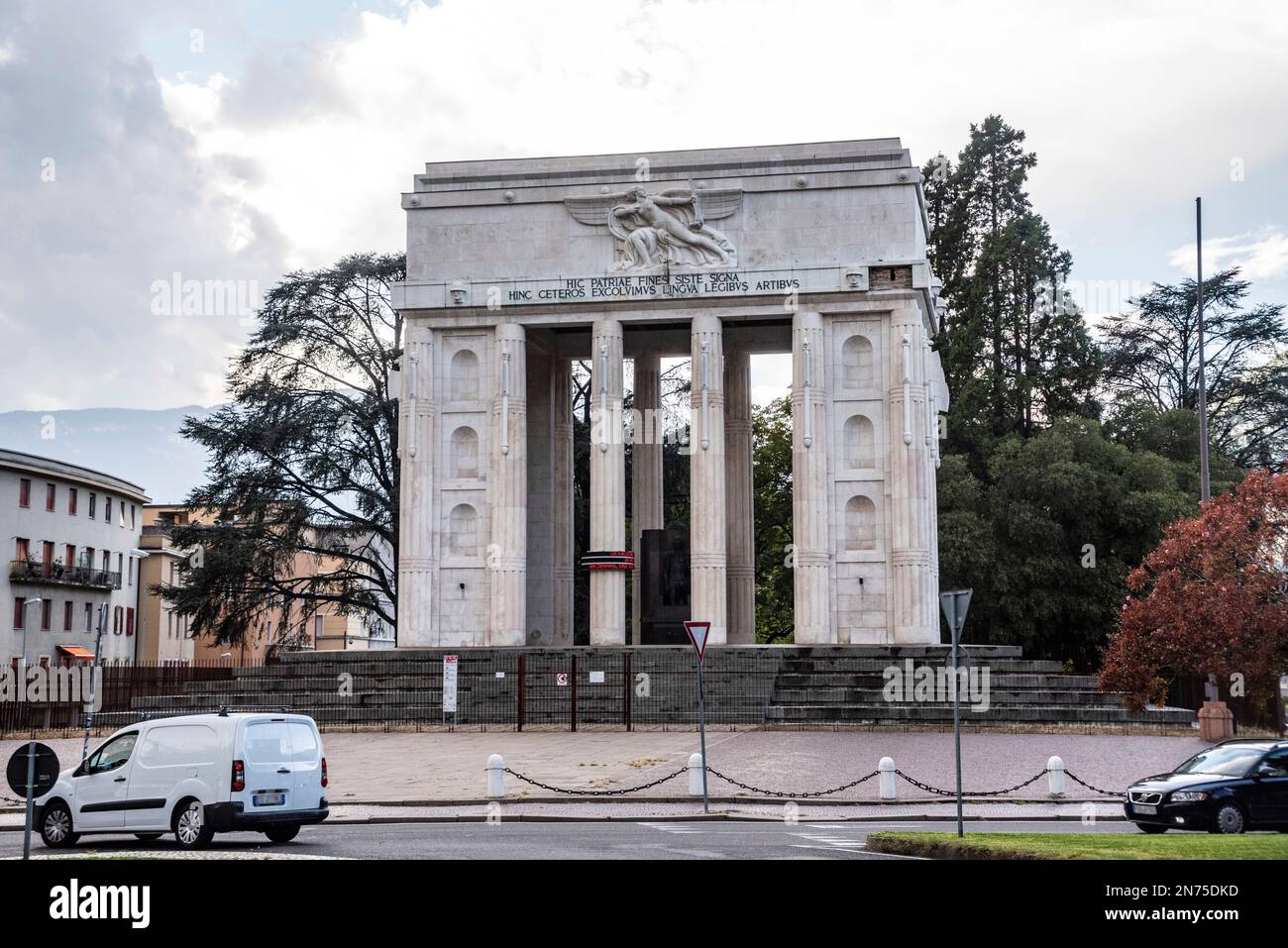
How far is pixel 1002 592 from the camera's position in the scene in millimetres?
62156

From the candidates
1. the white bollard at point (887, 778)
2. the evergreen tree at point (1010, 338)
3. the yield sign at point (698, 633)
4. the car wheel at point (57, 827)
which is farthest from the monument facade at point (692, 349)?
the car wheel at point (57, 827)

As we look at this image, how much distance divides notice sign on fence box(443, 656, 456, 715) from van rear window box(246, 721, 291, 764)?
21009 mm

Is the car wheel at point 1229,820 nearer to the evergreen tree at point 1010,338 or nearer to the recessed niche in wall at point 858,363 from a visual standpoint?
the recessed niche in wall at point 858,363

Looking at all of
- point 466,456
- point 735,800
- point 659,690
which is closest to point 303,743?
point 735,800

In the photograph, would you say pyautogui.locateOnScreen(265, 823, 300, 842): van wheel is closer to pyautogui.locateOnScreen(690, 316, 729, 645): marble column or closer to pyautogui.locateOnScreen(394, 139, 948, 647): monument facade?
pyautogui.locateOnScreen(690, 316, 729, 645): marble column

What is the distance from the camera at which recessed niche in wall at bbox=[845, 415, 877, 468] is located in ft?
175

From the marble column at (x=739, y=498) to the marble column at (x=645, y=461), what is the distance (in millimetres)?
2809

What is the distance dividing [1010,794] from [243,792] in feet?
47.1

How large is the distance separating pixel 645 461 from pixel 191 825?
4191 cm

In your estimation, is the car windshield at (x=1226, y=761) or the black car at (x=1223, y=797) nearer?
the black car at (x=1223, y=797)

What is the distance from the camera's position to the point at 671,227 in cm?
5400

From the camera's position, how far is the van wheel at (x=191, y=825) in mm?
19844

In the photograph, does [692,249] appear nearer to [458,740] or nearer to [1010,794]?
[458,740]
